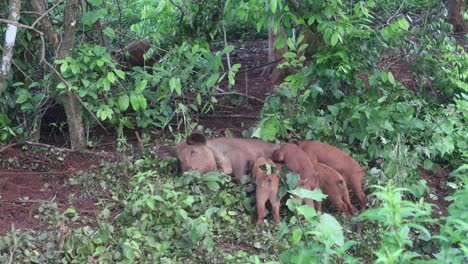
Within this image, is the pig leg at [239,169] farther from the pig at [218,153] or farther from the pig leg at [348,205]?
the pig leg at [348,205]

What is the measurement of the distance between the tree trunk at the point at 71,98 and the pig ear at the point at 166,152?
88 centimetres

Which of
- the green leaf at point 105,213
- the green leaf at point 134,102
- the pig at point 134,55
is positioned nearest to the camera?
the green leaf at point 105,213

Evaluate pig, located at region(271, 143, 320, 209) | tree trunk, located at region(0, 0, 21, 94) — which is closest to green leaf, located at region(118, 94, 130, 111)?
tree trunk, located at region(0, 0, 21, 94)

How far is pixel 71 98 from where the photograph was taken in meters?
6.78

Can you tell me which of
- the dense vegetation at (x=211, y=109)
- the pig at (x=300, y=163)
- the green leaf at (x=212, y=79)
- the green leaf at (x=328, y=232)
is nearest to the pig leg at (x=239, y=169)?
the dense vegetation at (x=211, y=109)

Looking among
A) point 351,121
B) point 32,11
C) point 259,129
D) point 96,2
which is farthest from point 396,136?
point 32,11

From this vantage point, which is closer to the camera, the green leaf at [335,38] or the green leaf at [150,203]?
the green leaf at [150,203]

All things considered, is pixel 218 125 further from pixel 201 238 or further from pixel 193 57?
pixel 201 238

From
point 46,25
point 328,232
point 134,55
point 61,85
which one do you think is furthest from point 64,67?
point 328,232

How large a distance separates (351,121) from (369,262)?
2107 mm

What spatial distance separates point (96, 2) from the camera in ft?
21.1

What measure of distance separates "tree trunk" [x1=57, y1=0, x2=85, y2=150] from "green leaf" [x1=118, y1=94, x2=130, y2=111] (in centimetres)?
43

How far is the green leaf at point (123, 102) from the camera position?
6761 mm

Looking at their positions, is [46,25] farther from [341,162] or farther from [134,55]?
[341,162]
